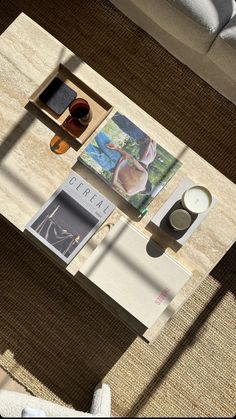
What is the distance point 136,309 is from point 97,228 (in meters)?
0.32

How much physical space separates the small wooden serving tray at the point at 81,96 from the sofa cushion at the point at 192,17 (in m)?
0.48

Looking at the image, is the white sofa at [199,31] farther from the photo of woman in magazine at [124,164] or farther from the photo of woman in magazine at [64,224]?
the photo of woman in magazine at [64,224]

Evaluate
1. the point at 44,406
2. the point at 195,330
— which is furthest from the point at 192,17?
the point at 44,406

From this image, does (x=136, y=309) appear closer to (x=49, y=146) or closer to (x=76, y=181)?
(x=76, y=181)

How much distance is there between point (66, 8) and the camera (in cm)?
268

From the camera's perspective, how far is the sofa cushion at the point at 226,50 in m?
2.21

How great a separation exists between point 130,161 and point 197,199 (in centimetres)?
28

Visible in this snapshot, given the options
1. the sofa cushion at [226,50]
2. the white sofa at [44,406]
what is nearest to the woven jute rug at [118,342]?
the white sofa at [44,406]

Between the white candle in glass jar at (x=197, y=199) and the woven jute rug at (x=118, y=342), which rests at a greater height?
the white candle in glass jar at (x=197, y=199)

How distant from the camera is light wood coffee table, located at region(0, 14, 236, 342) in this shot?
2043 millimetres

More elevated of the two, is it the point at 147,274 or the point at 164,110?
the point at 164,110

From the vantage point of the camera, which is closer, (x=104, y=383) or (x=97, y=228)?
(x=97, y=228)

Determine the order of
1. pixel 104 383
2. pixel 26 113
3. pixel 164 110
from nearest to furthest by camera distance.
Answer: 1. pixel 26 113
2. pixel 104 383
3. pixel 164 110

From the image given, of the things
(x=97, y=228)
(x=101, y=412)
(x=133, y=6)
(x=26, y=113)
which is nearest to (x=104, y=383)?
(x=101, y=412)
